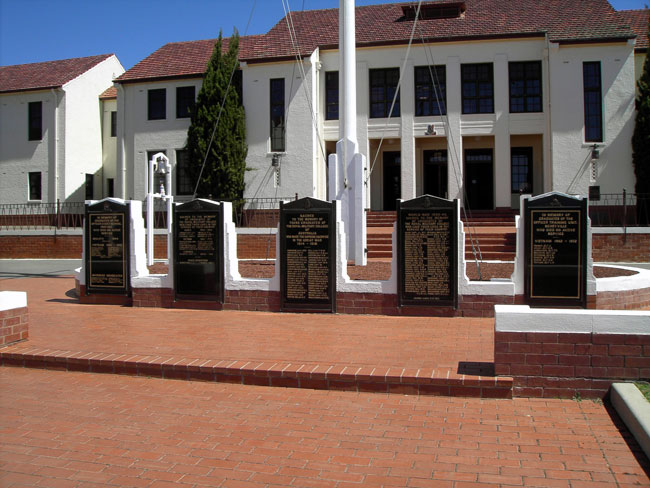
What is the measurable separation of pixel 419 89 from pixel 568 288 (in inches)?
703

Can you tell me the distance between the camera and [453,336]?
8602 millimetres

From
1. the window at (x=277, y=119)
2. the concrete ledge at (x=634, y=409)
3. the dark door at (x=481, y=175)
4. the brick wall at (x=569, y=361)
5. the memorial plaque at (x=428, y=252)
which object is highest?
the window at (x=277, y=119)

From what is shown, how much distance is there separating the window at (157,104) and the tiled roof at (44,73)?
17.8ft

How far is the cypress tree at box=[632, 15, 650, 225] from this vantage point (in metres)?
23.0

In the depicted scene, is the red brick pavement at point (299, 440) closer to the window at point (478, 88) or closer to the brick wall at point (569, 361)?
the brick wall at point (569, 361)

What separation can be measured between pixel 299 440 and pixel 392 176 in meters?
23.8

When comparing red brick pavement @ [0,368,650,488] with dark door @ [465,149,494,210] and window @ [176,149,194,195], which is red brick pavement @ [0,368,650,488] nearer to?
dark door @ [465,149,494,210]

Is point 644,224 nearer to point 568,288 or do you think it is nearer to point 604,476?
point 568,288

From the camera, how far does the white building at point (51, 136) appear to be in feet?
102

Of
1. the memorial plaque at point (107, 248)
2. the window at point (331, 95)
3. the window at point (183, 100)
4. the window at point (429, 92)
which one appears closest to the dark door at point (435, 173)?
the window at point (429, 92)

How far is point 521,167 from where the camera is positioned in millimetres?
27250

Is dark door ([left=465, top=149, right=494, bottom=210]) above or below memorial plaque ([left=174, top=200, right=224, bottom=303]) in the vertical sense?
above

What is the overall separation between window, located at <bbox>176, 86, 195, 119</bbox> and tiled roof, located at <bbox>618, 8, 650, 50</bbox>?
19741mm

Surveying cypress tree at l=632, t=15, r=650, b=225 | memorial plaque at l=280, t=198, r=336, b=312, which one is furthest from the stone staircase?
memorial plaque at l=280, t=198, r=336, b=312
